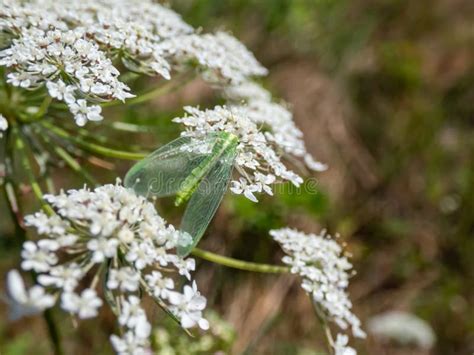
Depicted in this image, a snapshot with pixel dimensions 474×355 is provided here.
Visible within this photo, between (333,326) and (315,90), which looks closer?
(333,326)

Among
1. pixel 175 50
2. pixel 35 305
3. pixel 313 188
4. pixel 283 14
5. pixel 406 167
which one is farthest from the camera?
pixel 283 14

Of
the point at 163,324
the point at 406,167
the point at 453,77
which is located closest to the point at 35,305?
the point at 163,324

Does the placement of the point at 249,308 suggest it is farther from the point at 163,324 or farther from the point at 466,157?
the point at 466,157

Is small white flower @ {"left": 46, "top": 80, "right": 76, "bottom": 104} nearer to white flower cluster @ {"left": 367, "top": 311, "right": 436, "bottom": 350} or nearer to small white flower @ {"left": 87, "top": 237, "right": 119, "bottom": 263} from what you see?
small white flower @ {"left": 87, "top": 237, "right": 119, "bottom": 263}

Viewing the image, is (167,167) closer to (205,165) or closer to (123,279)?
(205,165)

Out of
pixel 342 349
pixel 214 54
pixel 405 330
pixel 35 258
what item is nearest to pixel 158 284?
pixel 35 258
